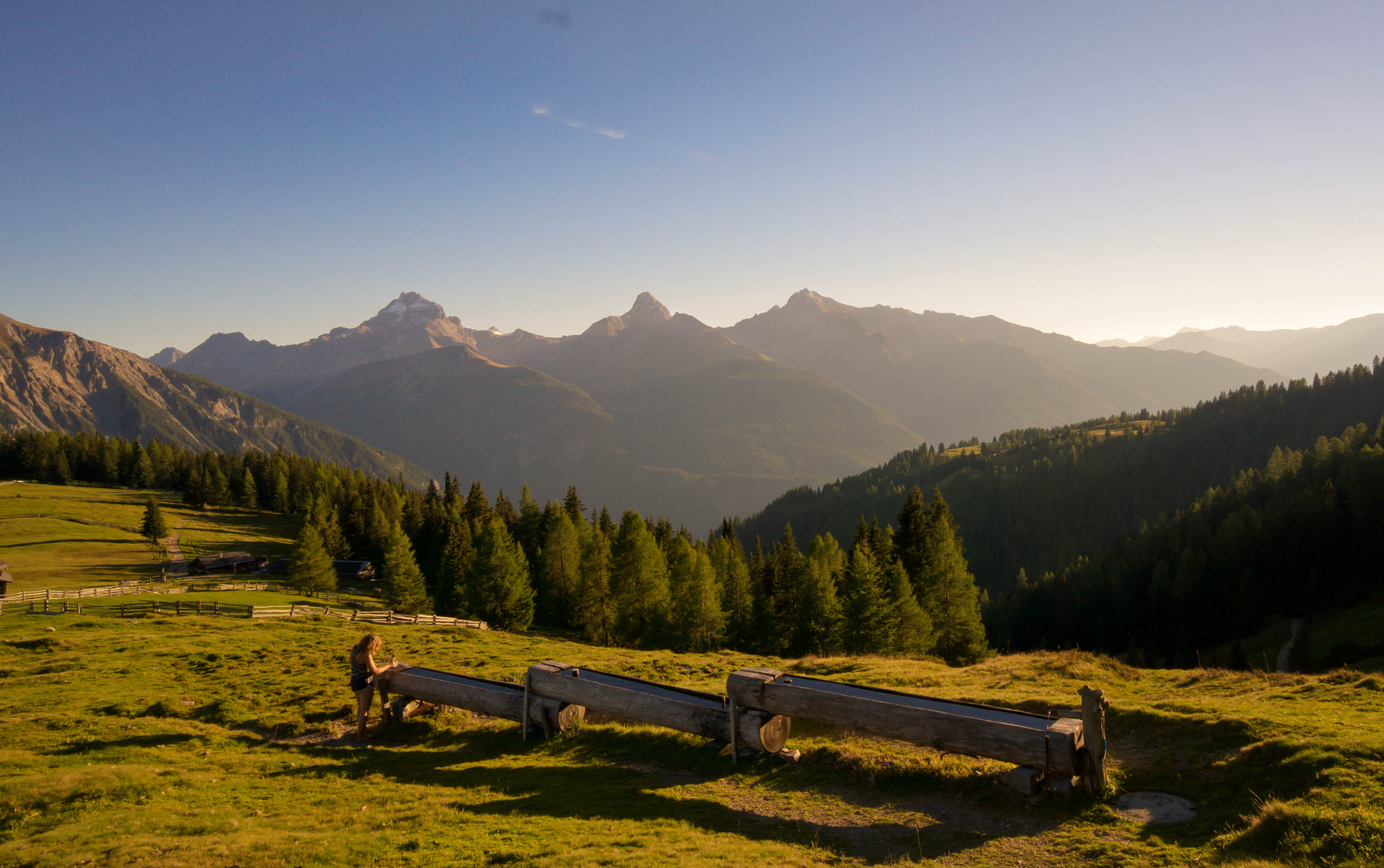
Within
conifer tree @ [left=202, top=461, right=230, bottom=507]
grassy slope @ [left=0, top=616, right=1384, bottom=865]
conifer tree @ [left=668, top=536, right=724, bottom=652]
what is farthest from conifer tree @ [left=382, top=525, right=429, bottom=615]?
conifer tree @ [left=202, top=461, right=230, bottom=507]

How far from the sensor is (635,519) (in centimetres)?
6525

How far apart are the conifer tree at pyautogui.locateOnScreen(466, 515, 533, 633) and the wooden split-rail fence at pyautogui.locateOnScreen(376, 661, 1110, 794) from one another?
44725mm

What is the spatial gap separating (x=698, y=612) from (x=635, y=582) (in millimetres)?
7588

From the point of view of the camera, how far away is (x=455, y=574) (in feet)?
247

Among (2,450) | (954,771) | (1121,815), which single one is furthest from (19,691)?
(2,450)

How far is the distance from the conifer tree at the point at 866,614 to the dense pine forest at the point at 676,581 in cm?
10

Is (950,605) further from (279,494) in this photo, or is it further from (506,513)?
(279,494)

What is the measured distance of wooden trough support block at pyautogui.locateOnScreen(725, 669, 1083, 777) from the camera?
11.9 meters

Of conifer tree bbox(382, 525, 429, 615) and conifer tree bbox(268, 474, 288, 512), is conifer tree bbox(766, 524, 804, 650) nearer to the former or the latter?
conifer tree bbox(382, 525, 429, 615)

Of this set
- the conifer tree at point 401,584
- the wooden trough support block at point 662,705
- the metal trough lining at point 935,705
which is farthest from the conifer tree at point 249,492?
the metal trough lining at point 935,705

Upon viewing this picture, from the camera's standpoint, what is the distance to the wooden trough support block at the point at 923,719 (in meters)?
11.9

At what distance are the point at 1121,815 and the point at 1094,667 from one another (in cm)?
1577

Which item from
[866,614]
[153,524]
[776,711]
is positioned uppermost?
[776,711]

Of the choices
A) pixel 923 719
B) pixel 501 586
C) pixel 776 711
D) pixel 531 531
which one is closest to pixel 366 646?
pixel 776 711
